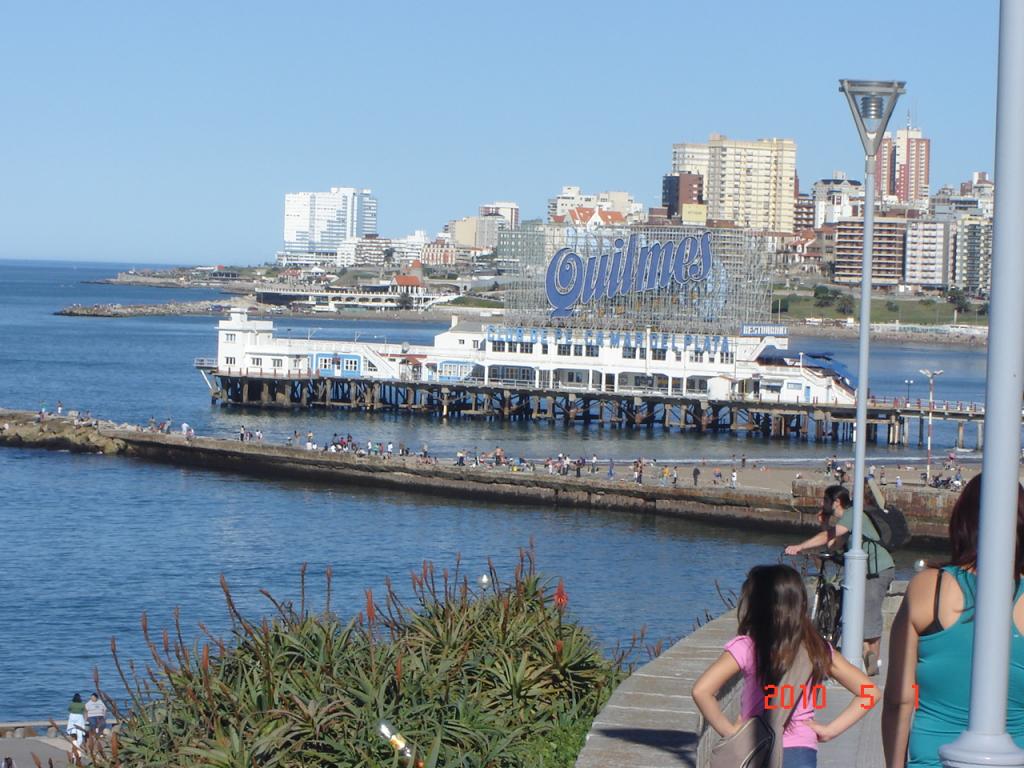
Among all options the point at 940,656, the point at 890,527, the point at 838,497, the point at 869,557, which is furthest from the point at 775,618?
the point at 890,527

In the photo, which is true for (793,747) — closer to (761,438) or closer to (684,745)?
(684,745)

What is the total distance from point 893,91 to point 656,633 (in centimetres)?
1630

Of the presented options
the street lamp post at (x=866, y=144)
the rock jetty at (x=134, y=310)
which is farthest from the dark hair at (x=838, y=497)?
the rock jetty at (x=134, y=310)

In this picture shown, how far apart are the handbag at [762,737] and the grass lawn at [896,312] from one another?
170 meters

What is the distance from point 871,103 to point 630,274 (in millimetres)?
64265

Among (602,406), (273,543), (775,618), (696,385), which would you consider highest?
(775,618)

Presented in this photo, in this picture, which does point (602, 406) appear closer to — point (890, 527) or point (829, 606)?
point (829, 606)

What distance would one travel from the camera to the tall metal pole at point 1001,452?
386cm

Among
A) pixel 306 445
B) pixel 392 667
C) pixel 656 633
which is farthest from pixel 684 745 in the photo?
pixel 306 445

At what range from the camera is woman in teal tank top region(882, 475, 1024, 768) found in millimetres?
4297

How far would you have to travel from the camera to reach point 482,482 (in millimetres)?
48469

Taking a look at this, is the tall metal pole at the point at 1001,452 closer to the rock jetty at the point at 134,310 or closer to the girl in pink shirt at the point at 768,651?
the girl in pink shirt at the point at 768,651

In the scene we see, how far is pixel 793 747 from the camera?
529 cm

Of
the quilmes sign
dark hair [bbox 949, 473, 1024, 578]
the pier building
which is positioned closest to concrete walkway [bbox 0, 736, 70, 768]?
dark hair [bbox 949, 473, 1024, 578]
